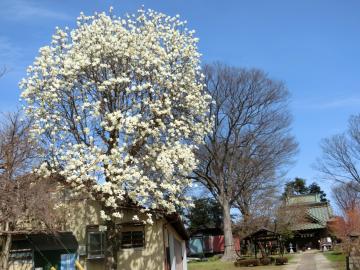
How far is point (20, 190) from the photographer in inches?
696

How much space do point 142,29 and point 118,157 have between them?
627 centimetres

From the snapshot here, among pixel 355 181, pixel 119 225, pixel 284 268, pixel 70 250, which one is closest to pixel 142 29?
pixel 119 225

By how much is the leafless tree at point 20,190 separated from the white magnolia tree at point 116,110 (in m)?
1.08

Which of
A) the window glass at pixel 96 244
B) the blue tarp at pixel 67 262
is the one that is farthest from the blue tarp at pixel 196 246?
the blue tarp at pixel 67 262

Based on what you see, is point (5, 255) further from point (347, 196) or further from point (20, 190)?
point (347, 196)

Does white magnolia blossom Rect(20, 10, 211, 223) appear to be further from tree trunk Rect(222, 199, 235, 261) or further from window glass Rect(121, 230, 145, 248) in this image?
tree trunk Rect(222, 199, 235, 261)

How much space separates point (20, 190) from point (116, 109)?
584 cm

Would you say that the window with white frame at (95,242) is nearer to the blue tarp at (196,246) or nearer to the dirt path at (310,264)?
the dirt path at (310,264)

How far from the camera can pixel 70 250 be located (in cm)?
2384

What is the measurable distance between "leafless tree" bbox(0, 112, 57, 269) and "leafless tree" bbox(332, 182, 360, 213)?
1538 inches

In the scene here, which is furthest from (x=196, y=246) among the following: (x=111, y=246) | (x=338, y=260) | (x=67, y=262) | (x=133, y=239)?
(x=111, y=246)

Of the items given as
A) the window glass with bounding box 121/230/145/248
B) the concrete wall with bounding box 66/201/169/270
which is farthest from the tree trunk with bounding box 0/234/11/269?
the window glass with bounding box 121/230/145/248

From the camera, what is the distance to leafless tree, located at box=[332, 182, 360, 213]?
54.2 metres

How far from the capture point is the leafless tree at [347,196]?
178 feet
